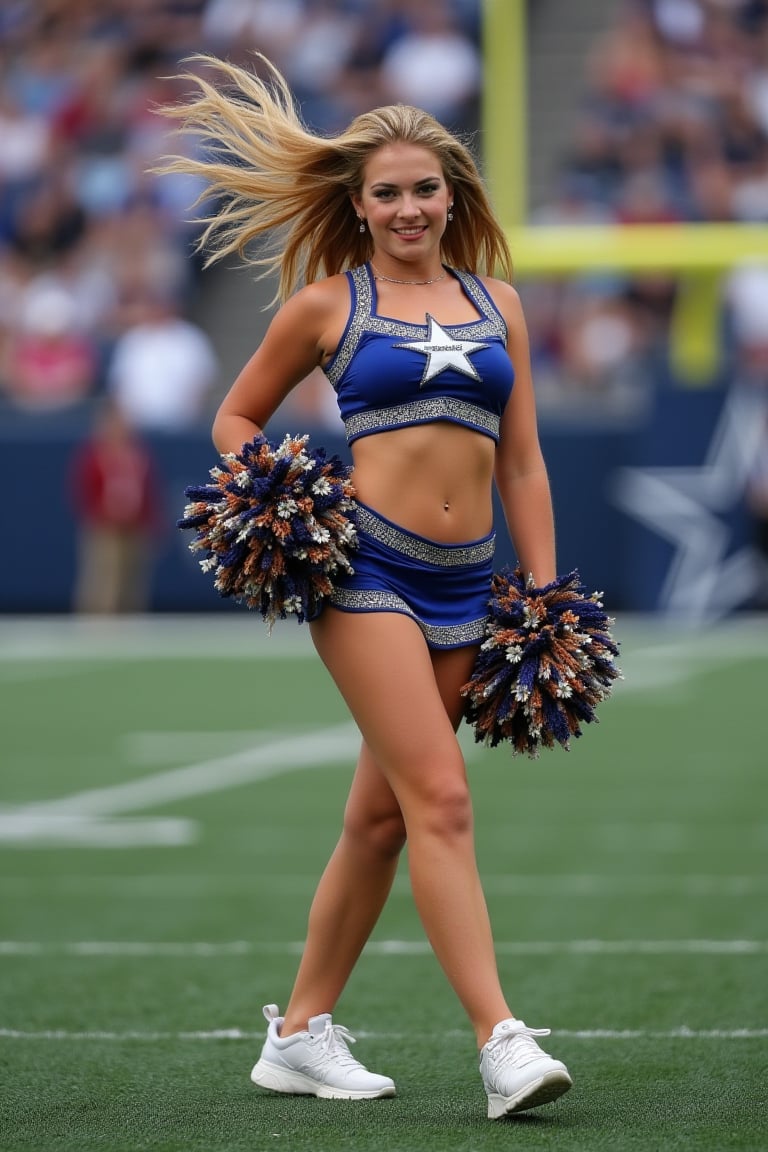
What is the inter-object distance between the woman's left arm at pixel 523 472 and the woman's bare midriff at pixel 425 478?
0.52 ft

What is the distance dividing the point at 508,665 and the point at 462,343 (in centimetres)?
63

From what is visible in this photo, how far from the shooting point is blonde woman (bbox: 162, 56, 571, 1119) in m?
4.01

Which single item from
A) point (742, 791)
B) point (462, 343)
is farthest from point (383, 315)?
point (742, 791)

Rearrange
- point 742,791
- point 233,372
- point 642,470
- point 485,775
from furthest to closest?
point 233,372, point 642,470, point 485,775, point 742,791

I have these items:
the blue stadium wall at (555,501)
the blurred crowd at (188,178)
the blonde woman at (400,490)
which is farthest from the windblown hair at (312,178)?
the blue stadium wall at (555,501)

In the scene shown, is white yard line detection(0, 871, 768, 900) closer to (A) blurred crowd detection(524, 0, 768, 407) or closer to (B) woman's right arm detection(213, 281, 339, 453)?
(B) woman's right arm detection(213, 281, 339, 453)

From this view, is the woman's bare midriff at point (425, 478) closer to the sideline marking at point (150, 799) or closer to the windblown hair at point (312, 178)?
the windblown hair at point (312, 178)

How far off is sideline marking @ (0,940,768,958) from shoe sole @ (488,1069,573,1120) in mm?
2056

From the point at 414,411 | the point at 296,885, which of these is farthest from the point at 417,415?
the point at 296,885

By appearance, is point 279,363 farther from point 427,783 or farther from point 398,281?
point 427,783

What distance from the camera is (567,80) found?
18.6 metres

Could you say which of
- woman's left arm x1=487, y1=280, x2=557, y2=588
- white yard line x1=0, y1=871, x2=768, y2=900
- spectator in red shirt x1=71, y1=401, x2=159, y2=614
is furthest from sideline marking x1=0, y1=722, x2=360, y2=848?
spectator in red shirt x1=71, y1=401, x2=159, y2=614

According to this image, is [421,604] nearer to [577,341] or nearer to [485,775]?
[485,775]

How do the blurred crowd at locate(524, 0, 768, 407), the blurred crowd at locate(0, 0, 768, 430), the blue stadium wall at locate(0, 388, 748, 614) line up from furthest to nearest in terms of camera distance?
the blue stadium wall at locate(0, 388, 748, 614)
the blurred crowd at locate(0, 0, 768, 430)
the blurred crowd at locate(524, 0, 768, 407)
